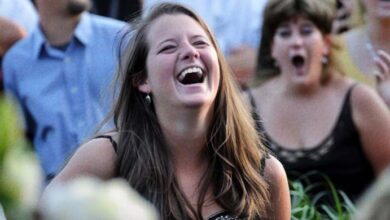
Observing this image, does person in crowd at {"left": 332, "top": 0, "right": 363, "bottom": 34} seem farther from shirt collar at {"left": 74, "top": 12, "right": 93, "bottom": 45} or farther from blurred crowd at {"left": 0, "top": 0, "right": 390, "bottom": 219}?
shirt collar at {"left": 74, "top": 12, "right": 93, "bottom": 45}


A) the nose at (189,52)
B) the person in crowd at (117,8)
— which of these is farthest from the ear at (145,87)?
the person in crowd at (117,8)

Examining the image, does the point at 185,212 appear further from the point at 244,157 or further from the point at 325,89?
the point at 325,89

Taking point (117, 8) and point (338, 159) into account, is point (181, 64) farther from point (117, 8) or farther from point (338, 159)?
point (117, 8)

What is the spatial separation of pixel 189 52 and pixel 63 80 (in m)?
1.69

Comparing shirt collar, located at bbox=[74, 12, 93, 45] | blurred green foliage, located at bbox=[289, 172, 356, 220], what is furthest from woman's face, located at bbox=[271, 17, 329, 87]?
shirt collar, located at bbox=[74, 12, 93, 45]

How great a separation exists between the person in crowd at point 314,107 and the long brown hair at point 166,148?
33.7 inches

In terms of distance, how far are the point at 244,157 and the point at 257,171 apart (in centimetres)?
6

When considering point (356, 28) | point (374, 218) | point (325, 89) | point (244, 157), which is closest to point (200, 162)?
point (244, 157)

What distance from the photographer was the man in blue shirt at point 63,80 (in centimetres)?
473

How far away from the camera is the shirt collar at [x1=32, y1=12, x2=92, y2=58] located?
4.81 meters

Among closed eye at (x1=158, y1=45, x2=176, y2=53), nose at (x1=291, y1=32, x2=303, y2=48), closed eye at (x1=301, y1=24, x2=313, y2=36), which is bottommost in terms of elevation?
nose at (x1=291, y1=32, x2=303, y2=48)

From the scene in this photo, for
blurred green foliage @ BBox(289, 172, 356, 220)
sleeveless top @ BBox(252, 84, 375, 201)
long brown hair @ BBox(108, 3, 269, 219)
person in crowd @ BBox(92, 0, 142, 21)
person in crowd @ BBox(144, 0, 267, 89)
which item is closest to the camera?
long brown hair @ BBox(108, 3, 269, 219)

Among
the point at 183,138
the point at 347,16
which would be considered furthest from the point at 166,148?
the point at 347,16

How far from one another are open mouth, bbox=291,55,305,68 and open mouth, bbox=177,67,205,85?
1480 millimetres
